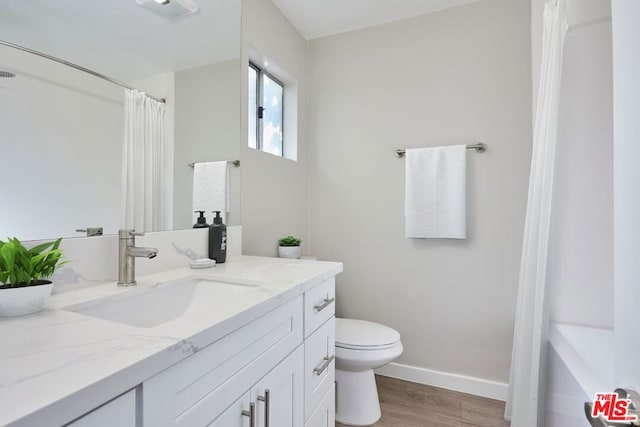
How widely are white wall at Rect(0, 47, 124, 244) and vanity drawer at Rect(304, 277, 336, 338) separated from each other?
69cm

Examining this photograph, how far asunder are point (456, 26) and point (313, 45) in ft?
3.28

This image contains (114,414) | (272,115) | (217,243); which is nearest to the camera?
(114,414)

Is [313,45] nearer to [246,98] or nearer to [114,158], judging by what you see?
[246,98]

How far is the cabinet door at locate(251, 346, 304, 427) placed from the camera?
80cm

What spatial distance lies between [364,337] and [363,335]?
0.08 feet

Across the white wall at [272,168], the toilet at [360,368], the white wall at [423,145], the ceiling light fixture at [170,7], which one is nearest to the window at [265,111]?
the white wall at [272,168]

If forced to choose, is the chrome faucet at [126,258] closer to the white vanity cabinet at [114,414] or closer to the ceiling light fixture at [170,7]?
A: the white vanity cabinet at [114,414]

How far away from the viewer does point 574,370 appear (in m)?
1.00

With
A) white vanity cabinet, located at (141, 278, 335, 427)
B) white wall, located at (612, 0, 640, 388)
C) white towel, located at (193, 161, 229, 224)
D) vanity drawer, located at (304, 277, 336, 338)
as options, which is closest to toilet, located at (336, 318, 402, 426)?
white vanity cabinet, located at (141, 278, 335, 427)

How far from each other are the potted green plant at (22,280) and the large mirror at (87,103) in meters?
0.13

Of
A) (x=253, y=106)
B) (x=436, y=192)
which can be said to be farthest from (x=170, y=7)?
(x=436, y=192)

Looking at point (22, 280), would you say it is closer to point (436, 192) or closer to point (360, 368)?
point (360, 368)

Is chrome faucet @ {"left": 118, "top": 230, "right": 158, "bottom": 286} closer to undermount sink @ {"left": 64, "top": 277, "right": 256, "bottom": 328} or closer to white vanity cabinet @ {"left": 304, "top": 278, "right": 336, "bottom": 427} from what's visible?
undermount sink @ {"left": 64, "top": 277, "right": 256, "bottom": 328}

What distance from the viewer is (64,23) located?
3.03 ft
